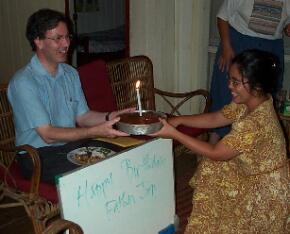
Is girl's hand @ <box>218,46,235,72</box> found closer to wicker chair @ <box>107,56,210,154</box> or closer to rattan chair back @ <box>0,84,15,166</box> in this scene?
wicker chair @ <box>107,56,210,154</box>

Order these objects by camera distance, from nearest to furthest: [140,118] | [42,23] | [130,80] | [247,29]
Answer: [140,118] → [42,23] → [247,29] → [130,80]

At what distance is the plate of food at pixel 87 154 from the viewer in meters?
2.05

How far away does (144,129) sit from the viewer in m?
1.70

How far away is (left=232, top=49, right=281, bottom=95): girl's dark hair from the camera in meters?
1.85

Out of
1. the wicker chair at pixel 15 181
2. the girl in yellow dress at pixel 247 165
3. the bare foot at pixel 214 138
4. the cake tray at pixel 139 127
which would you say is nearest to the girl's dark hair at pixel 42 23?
the wicker chair at pixel 15 181

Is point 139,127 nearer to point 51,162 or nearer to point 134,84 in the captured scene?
point 51,162

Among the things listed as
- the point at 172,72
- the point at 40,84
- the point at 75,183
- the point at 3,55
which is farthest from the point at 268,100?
the point at 3,55

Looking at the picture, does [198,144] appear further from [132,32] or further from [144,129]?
[132,32]

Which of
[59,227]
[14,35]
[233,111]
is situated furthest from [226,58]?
[14,35]

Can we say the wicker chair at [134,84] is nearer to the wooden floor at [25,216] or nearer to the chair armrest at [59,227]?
the wooden floor at [25,216]

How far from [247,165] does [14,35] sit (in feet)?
11.1

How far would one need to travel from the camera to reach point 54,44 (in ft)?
6.90

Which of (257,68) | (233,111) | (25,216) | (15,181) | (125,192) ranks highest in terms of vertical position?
(257,68)

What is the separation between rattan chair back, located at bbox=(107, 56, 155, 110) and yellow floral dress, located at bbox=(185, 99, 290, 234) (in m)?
1.07
